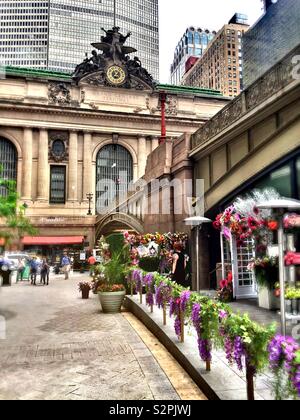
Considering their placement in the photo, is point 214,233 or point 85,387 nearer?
point 85,387

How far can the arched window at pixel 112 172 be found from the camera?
46.8 m

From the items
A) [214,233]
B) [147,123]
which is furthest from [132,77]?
[214,233]

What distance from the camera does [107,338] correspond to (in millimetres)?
7855

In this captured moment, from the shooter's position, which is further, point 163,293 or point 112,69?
point 112,69

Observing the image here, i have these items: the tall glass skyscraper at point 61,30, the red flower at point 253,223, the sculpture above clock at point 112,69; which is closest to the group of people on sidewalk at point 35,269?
the red flower at point 253,223

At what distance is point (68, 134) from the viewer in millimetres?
44781

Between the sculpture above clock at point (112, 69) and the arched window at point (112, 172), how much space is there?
27.8 ft

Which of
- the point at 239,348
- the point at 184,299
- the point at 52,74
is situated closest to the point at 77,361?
the point at 184,299

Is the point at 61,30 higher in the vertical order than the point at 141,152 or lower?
higher

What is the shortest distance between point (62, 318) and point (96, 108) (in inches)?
1501

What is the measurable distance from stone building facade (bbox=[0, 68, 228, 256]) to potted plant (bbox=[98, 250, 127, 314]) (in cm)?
2920

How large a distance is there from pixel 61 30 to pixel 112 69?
91029 mm

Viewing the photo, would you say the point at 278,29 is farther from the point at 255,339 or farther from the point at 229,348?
the point at 255,339
